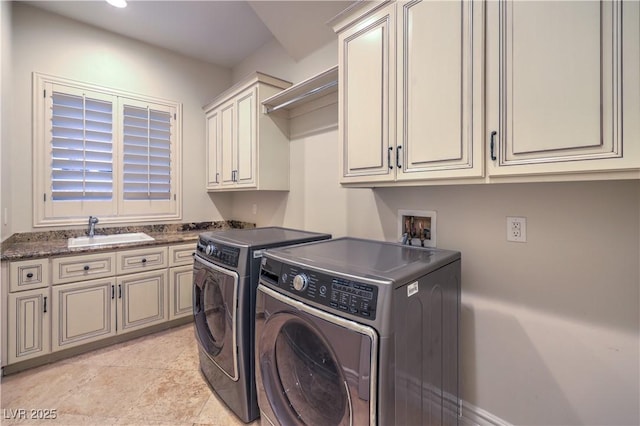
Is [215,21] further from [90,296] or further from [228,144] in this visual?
[90,296]

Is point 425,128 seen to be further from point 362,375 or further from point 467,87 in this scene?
point 362,375

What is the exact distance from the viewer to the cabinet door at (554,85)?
0.87 meters

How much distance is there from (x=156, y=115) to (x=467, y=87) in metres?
3.12

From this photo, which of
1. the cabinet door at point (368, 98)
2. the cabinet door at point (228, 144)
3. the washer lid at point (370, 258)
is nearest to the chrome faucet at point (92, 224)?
the cabinet door at point (228, 144)

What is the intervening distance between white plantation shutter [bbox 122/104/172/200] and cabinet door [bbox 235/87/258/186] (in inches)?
38.7

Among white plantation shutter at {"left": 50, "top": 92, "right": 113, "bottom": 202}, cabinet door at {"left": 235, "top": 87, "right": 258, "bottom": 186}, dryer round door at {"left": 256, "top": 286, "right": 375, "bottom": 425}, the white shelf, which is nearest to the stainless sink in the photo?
white plantation shutter at {"left": 50, "top": 92, "right": 113, "bottom": 202}

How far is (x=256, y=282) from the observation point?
158 cm

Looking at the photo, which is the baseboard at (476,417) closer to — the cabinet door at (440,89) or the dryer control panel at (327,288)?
the dryer control panel at (327,288)

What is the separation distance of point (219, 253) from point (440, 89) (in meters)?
1.45

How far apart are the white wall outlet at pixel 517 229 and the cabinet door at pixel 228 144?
2.31m

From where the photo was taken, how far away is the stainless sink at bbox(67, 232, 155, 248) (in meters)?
2.44

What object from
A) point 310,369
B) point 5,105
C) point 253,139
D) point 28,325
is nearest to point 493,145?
point 310,369

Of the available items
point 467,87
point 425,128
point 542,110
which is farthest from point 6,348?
point 542,110

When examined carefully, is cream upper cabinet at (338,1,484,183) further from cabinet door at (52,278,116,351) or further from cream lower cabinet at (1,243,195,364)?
cabinet door at (52,278,116,351)
